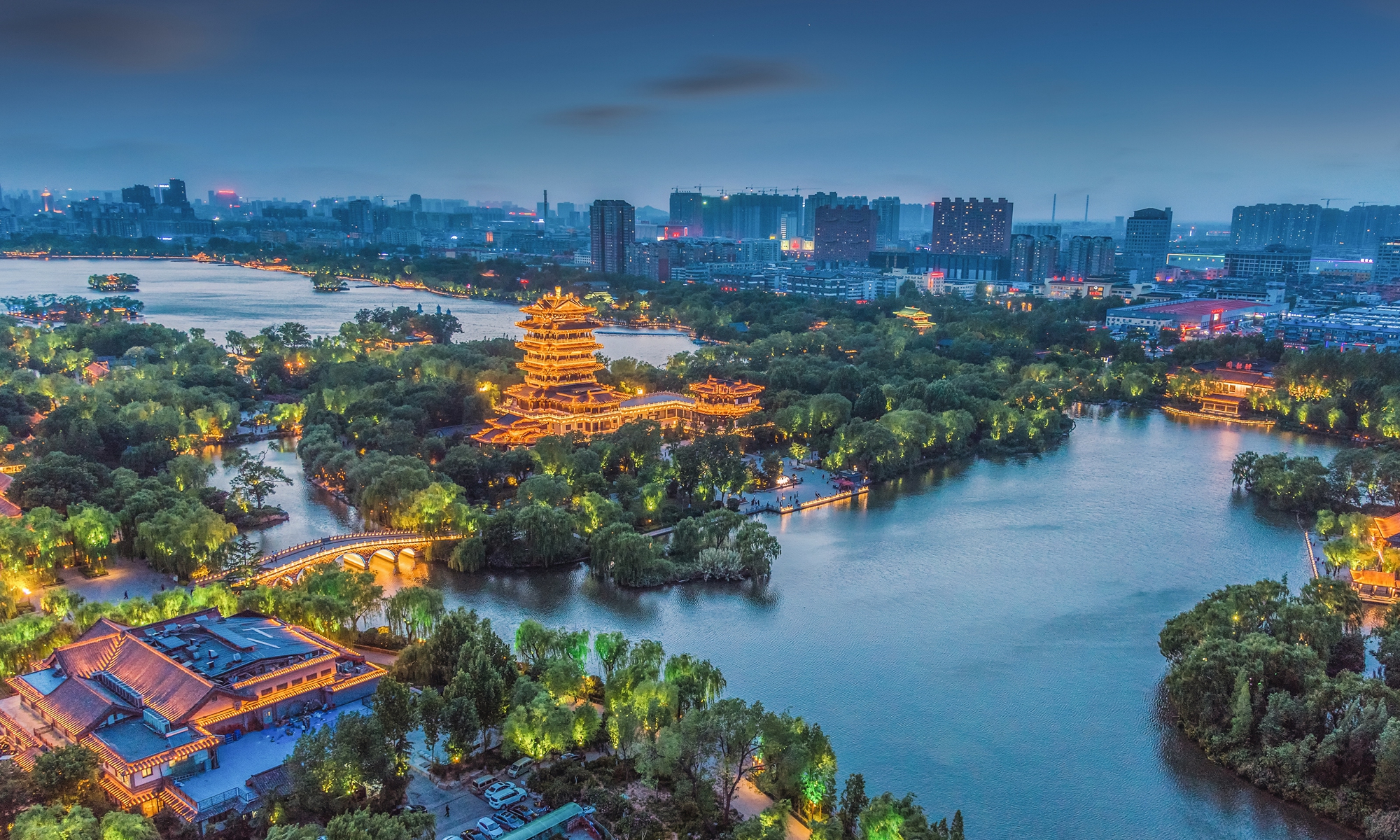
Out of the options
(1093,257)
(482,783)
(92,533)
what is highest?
(1093,257)

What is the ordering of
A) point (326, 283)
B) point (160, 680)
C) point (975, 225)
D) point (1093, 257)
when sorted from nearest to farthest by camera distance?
point (160, 680), point (326, 283), point (1093, 257), point (975, 225)

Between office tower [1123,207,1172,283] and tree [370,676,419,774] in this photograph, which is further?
office tower [1123,207,1172,283]

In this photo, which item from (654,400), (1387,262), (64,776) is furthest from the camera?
(1387,262)

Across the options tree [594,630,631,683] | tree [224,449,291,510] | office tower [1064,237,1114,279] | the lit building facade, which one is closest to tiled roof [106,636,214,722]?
the lit building facade

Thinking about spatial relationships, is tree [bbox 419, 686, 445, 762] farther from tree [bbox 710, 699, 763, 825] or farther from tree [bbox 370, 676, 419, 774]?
tree [bbox 710, 699, 763, 825]

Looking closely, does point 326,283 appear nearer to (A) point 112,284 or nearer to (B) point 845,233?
(A) point 112,284

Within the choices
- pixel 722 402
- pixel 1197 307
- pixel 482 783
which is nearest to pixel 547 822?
pixel 482 783

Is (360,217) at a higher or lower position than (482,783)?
higher

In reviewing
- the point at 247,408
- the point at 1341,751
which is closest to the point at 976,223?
the point at 247,408

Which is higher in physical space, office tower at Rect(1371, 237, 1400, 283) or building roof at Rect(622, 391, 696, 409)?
office tower at Rect(1371, 237, 1400, 283)
